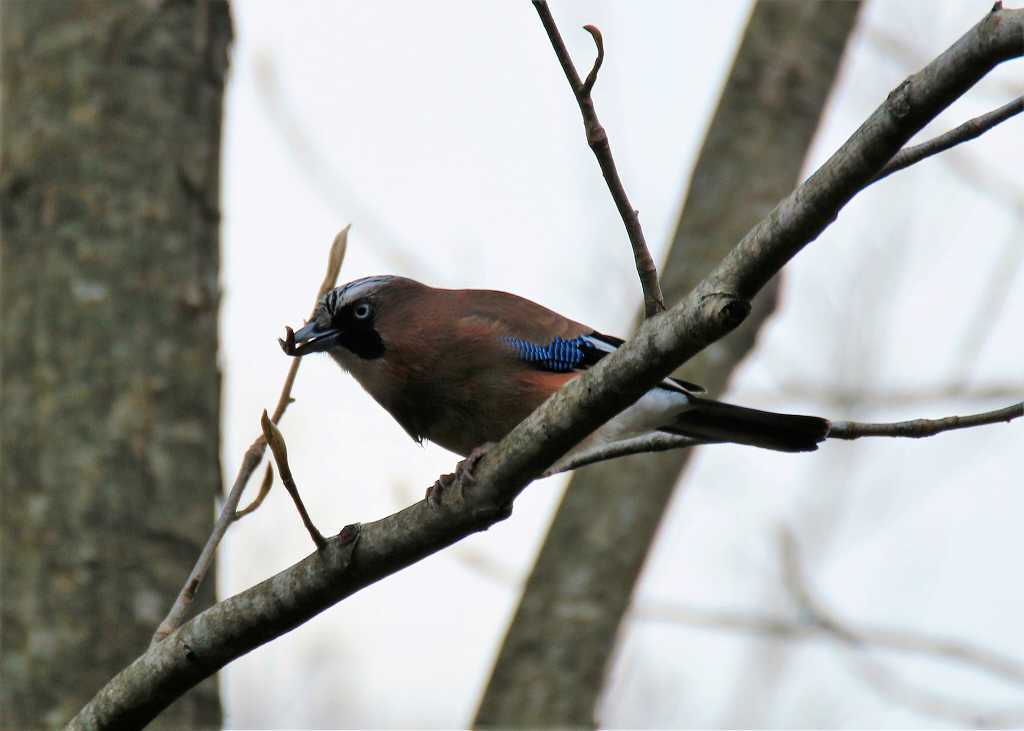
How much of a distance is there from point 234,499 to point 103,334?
1764 millimetres

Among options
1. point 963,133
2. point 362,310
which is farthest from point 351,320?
point 963,133

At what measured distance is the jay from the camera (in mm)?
5094

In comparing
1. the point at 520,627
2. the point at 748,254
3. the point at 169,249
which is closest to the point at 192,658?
the point at 748,254

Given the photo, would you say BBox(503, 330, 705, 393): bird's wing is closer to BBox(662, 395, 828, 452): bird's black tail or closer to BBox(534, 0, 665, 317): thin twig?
BBox(662, 395, 828, 452): bird's black tail

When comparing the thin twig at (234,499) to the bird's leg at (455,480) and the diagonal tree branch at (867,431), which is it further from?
the diagonal tree branch at (867,431)

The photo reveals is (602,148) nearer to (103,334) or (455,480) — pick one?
(455,480)

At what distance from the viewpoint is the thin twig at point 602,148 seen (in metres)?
3.13

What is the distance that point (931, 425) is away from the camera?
11.9 feet

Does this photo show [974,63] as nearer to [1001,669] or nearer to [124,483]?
[124,483]

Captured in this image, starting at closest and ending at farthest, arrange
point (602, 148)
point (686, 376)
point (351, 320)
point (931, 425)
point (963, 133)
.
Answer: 1. point (963, 133)
2. point (602, 148)
3. point (931, 425)
4. point (351, 320)
5. point (686, 376)

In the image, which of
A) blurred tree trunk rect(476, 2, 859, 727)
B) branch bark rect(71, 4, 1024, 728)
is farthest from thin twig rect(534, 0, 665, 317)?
blurred tree trunk rect(476, 2, 859, 727)

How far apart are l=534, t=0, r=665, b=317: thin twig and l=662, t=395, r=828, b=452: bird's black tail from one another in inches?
71.5

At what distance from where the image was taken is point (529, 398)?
505 centimetres

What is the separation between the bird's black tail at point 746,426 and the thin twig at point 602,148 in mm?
1816
